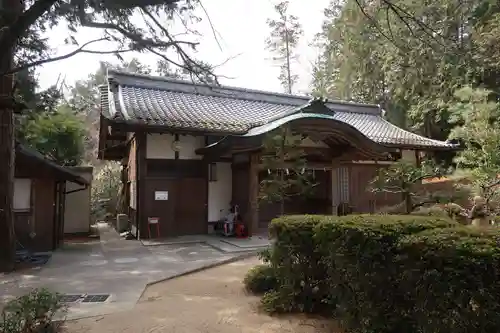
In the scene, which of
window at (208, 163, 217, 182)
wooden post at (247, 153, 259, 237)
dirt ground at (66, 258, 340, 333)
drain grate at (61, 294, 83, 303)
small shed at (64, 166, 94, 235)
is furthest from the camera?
small shed at (64, 166, 94, 235)

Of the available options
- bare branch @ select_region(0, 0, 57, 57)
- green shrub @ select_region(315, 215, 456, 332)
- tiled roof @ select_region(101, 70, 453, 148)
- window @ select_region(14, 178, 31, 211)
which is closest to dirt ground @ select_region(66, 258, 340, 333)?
green shrub @ select_region(315, 215, 456, 332)

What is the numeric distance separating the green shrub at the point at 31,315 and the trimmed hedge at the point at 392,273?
2607 mm

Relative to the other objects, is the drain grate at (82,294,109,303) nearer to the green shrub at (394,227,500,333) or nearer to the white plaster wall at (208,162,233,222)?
the green shrub at (394,227,500,333)

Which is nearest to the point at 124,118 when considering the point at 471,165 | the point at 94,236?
the point at 94,236

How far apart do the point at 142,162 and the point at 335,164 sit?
256 inches

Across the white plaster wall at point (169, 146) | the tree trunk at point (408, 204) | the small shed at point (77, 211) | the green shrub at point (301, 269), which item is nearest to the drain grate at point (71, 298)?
the green shrub at point (301, 269)

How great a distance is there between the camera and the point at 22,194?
9.12 metres

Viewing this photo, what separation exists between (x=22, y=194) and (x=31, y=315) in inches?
261

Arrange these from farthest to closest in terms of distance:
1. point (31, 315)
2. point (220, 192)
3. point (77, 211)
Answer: point (77, 211) → point (220, 192) → point (31, 315)

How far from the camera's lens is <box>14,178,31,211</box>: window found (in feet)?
29.7

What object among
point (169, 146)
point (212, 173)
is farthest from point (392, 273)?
point (169, 146)

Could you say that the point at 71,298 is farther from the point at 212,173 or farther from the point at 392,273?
the point at 212,173

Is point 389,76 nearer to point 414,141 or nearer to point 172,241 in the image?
point 414,141

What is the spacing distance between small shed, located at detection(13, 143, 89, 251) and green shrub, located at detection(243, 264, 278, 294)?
639 cm
